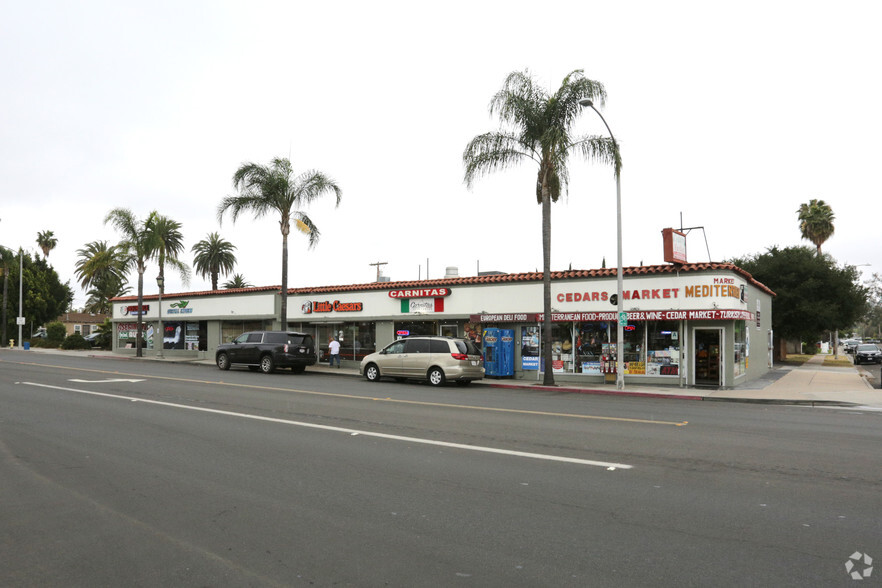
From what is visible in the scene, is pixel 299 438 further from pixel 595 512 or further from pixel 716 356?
pixel 716 356

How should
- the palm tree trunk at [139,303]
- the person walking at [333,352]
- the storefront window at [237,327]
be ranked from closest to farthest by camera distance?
the person walking at [333,352], the storefront window at [237,327], the palm tree trunk at [139,303]

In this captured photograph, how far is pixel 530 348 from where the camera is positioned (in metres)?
23.1

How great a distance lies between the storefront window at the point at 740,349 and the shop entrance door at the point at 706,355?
2.05 feet

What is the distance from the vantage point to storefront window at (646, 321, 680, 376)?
20547mm

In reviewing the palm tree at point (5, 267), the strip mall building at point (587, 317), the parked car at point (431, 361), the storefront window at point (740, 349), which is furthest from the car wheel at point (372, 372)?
the palm tree at point (5, 267)

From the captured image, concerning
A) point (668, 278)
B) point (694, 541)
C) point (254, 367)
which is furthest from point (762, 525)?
point (254, 367)

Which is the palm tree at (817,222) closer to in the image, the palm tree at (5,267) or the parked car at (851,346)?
the parked car at (851,346)

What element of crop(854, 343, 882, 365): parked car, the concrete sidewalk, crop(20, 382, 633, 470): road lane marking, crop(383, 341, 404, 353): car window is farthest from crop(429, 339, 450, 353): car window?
crop(854, 343, 882, 365): parked car

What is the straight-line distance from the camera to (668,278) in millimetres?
20344

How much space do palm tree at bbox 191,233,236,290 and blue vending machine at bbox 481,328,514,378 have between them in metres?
39.0

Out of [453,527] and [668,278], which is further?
[668,278]

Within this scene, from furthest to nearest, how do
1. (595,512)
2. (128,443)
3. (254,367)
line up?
1. (254,367)
2. (128,443)
3. (595,512)

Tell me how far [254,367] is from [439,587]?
77.9ft

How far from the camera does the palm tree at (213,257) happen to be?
55188 millimetres
